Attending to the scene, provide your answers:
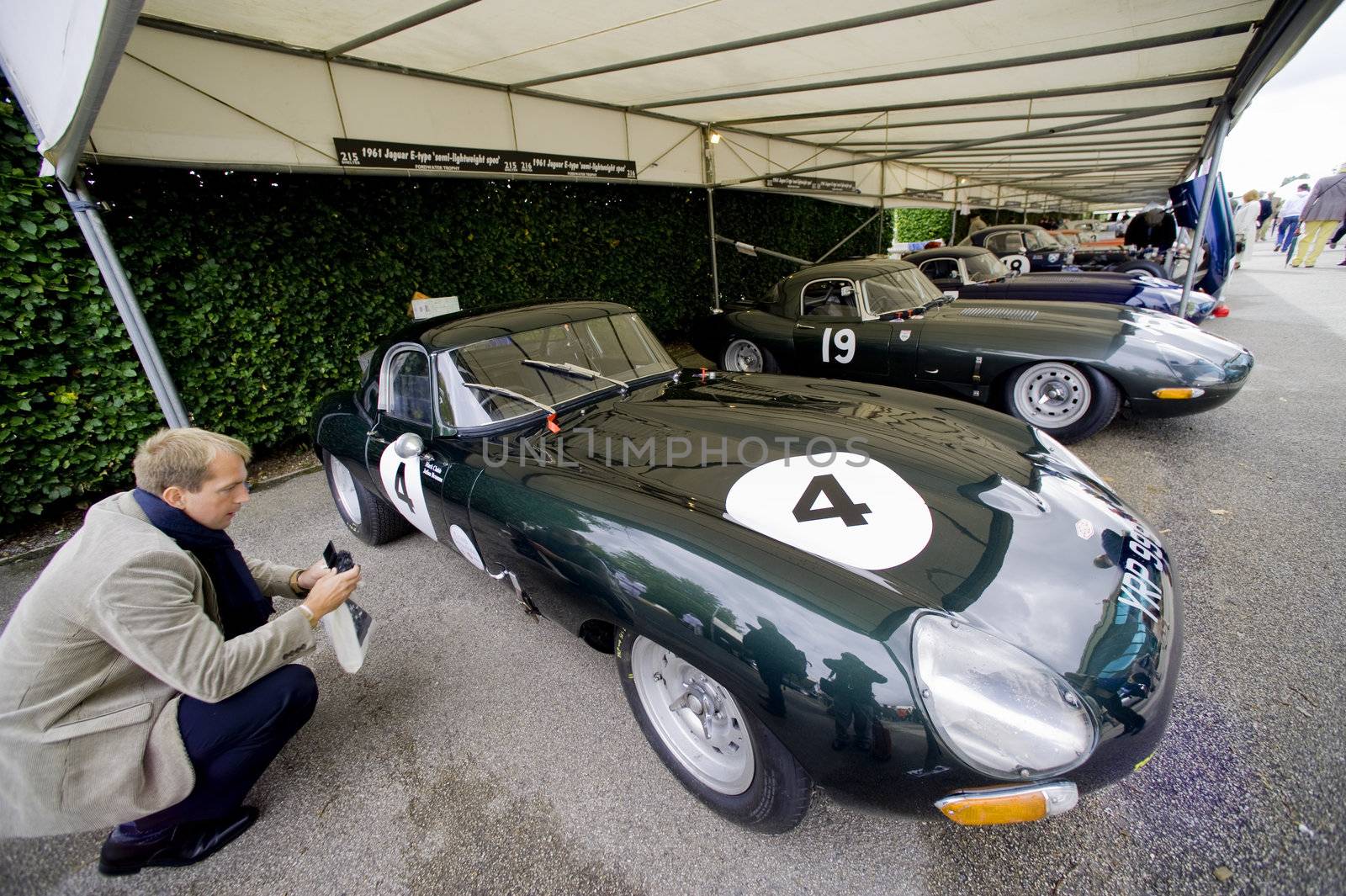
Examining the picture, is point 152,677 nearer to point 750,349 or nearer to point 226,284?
point 226,284

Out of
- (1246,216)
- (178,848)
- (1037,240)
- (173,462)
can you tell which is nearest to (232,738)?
(178,848)

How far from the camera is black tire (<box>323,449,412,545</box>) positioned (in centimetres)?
317

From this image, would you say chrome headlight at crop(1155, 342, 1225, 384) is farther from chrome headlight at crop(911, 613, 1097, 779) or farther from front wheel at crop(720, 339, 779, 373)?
chrome headlight at crop(911, 613, 1097, 779)

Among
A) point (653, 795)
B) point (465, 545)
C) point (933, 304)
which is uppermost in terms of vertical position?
point (933, 304)

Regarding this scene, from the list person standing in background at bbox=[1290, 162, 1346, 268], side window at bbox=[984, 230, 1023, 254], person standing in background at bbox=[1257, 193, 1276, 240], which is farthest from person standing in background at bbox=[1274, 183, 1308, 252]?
side window at bbox=[984, 230, 1023, 254]

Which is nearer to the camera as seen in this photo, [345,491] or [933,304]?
[345,491]

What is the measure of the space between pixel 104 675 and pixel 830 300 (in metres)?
5.10

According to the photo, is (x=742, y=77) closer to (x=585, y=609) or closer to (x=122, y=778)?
(x=585, y=609)

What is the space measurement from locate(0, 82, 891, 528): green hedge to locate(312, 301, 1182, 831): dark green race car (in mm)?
1563

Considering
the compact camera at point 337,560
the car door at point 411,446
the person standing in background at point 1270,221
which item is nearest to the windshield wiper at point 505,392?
the car door at point 411,446

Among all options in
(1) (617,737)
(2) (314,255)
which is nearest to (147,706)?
(1) (617,737)

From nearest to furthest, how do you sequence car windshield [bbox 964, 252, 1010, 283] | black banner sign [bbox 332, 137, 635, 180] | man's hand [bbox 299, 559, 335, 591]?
man's hand [bbox 299, 559, 335, 591], black banner sign [bbox 332, 137, 635, 180], car windshield [bbox 964, 252, 1010, 283]

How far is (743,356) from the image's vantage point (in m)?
5.88

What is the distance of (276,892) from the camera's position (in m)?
1.53
